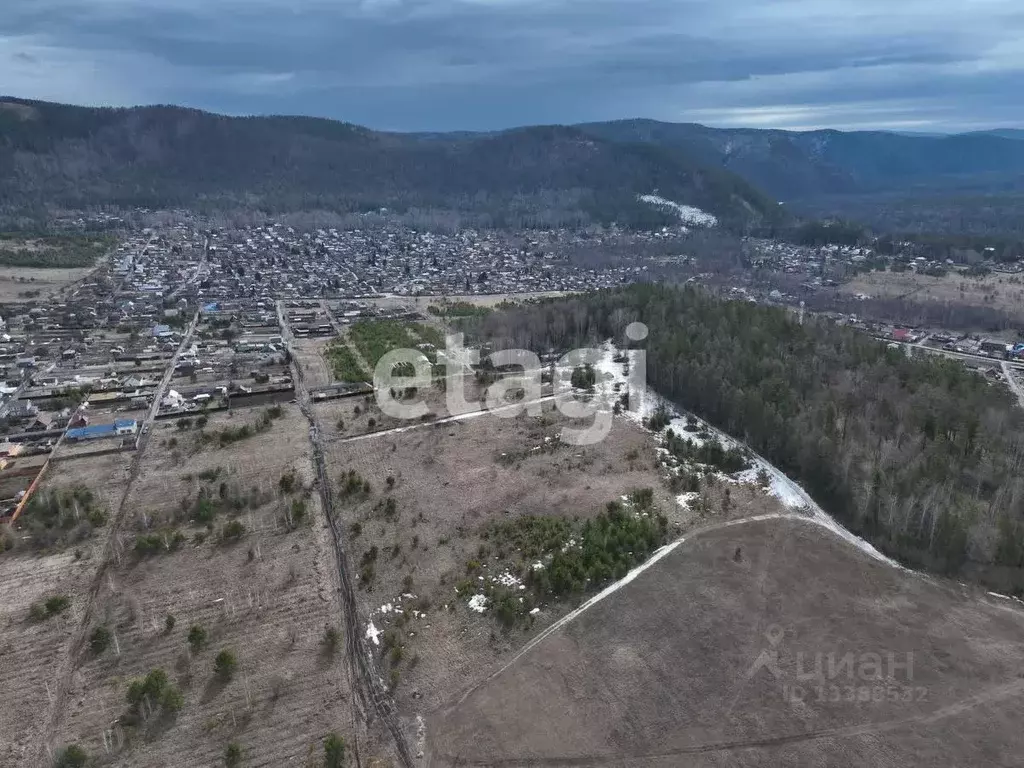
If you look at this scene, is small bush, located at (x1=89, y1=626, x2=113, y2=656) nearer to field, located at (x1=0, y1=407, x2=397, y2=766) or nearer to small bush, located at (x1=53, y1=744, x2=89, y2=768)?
field, located at (x1=0, y1=407, x2=397, y2=766)

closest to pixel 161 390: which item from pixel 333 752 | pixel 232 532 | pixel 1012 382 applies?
pixel 232 532

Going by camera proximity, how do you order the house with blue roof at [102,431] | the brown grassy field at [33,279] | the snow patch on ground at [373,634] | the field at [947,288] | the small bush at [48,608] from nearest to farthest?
the snow patch on ground at [373,634], the small bush at [48,608], the house with blue roof at [102,431], the brown grassy field at [33,279], the field at [947,288]

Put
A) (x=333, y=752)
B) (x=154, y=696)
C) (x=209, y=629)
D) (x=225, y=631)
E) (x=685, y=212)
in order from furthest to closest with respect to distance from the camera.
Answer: (x=685, y=212), (x=209, y=629), (x=225, y=631), (x=154, y=696), (x=333, y=752)

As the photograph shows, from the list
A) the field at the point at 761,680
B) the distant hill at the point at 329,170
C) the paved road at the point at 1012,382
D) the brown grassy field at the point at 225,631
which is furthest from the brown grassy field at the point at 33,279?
the paved road at the point at 1012,382

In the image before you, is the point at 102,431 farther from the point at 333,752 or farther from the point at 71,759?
the point at 333,752

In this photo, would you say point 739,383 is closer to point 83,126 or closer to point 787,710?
point 787,710

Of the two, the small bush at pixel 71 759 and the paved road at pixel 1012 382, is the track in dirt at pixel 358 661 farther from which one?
the paved road at pixel 1012 382
